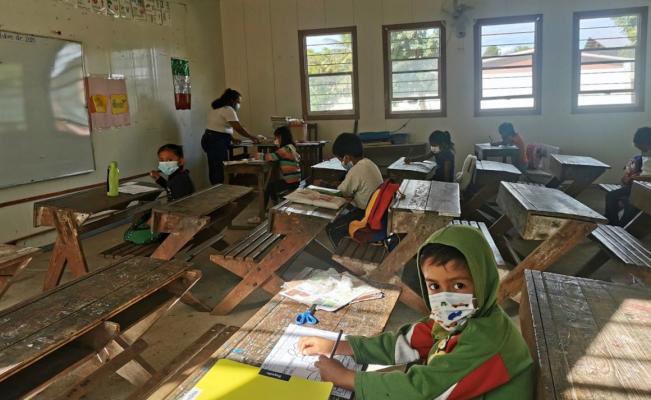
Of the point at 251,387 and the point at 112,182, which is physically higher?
the point at 112,182

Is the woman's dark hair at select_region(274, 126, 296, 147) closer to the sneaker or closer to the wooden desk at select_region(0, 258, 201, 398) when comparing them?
the sneaker

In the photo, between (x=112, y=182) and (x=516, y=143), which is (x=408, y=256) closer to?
(x=112, y=182)

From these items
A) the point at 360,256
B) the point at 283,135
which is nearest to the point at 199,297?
the point at 360,256

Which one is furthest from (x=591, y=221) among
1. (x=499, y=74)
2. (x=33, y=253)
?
(x=499, y=74)

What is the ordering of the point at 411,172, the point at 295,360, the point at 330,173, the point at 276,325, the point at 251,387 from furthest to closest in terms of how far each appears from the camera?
the point at 330,173 < the point at 411,172 < the point at 276,325 < the point at 295,360 < the point at 251,387

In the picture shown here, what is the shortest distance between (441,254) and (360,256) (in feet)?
6.17

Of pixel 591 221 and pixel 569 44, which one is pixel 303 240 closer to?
pixel 591 221

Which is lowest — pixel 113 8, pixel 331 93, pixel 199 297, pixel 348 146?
pixel 199 297

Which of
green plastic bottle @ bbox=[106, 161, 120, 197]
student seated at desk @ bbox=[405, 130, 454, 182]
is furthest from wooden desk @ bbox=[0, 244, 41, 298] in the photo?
student seated at desk @ bbox=[405, 130, 454, 182]

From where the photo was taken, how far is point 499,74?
732cm

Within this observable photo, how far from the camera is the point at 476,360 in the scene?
1.10 metres

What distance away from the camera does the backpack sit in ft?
9.85

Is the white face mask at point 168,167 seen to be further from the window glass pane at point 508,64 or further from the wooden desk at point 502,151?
the window glass pane at point 508,64

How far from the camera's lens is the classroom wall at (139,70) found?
4488 millimetres
